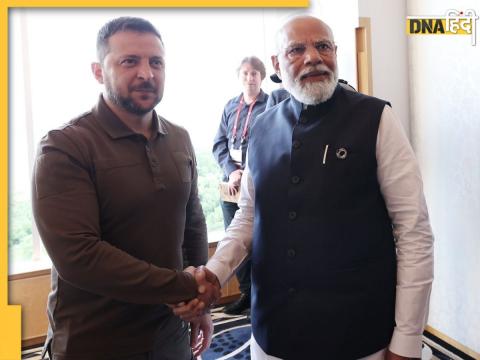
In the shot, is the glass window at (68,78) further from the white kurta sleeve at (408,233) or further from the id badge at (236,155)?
the white kurta sleeve at (408,233)

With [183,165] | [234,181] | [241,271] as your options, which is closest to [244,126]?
[234,181]

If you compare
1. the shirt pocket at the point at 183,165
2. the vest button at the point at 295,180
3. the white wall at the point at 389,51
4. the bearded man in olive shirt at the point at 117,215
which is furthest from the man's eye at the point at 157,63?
the white wall at the point at 389,51

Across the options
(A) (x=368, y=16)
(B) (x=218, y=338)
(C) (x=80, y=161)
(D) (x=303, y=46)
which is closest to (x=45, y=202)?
(C) (x=80, y=161)

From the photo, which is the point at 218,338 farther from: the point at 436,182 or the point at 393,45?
the point at 393,45

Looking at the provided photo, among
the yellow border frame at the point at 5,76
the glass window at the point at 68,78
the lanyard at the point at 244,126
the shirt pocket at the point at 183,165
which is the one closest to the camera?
the shirt pocket at the point at 183,165

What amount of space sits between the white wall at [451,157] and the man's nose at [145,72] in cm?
171

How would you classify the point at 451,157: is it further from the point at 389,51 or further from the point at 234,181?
the point at 234,181

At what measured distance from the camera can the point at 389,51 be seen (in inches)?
102

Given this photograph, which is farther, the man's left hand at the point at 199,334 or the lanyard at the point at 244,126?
the lanyard at the point at 244,126

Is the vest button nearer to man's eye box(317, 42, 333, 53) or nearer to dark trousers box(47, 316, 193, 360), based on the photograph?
man's eye box(317, 42, 333, 53)

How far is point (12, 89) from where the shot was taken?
2.85 m

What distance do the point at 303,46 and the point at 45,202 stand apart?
2.73 feet

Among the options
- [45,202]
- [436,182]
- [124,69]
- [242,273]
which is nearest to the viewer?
[45,202]

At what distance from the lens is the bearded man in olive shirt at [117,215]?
111 cm
